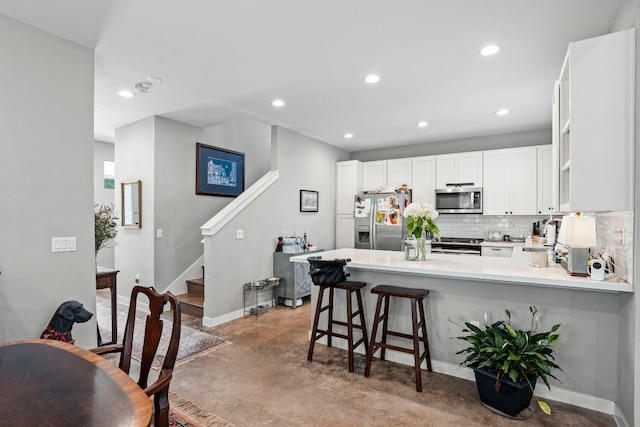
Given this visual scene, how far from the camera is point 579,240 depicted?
7.40ft

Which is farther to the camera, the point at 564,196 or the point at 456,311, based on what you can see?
the point at 456,311

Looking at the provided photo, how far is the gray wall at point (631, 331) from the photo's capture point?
186cm

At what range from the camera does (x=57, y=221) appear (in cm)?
264

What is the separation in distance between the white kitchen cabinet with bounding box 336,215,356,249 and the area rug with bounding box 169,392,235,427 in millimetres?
4186

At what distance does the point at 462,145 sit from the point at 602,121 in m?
4.04

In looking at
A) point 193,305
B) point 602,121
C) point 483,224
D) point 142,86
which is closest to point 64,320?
point 193,305

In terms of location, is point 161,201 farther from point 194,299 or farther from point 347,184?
point 347,184

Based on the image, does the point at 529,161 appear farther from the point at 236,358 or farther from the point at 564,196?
the point at 236,358

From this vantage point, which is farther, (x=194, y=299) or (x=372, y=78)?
(x=194, y=299)

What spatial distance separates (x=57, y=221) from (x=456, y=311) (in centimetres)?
333

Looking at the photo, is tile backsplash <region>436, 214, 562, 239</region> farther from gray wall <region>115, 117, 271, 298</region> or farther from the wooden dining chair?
the wooden dining chair

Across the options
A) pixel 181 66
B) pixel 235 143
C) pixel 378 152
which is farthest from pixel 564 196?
pixel 235 143

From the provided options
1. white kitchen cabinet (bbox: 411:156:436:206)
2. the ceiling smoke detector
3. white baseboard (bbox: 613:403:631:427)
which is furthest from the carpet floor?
white kitchen cabinet (bbox: 411:156:436:206)

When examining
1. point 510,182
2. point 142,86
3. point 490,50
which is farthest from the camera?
point 510,182
